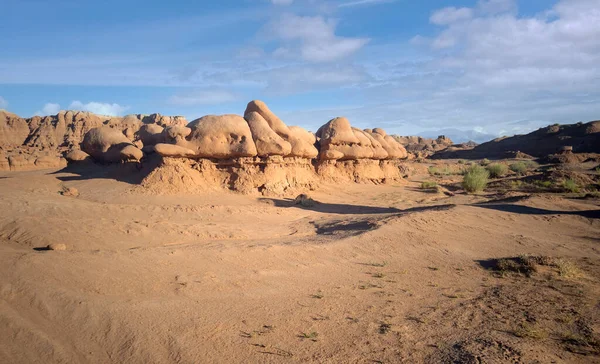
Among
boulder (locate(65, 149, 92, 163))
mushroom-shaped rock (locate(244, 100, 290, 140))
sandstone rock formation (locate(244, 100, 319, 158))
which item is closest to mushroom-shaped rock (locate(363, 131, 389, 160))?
sandstone rock formation (locate(244, 100, 319, 158))

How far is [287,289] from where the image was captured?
498 centimetres

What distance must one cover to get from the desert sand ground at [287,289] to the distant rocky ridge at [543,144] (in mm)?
37906

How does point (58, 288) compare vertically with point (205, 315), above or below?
above

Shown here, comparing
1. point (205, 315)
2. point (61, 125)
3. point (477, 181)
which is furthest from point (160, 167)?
point (61, 125)

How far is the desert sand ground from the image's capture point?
340 centimetres

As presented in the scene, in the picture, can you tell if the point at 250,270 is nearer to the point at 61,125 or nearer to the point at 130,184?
the point at 130,184

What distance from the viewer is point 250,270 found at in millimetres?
5578

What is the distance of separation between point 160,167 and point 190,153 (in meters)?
1.12

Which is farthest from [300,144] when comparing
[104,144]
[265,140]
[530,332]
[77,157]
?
[530,332]

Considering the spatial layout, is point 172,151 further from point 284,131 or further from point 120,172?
point 284,131

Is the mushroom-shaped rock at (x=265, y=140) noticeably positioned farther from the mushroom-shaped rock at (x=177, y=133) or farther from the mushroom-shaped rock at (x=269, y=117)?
the mushroom-shaped rock at (x=177, y=133)

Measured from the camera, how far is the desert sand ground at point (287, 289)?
11.1 feet

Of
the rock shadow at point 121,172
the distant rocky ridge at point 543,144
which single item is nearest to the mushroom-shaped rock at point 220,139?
the rock shadow at point 121,172

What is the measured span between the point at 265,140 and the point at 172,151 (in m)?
3.31
